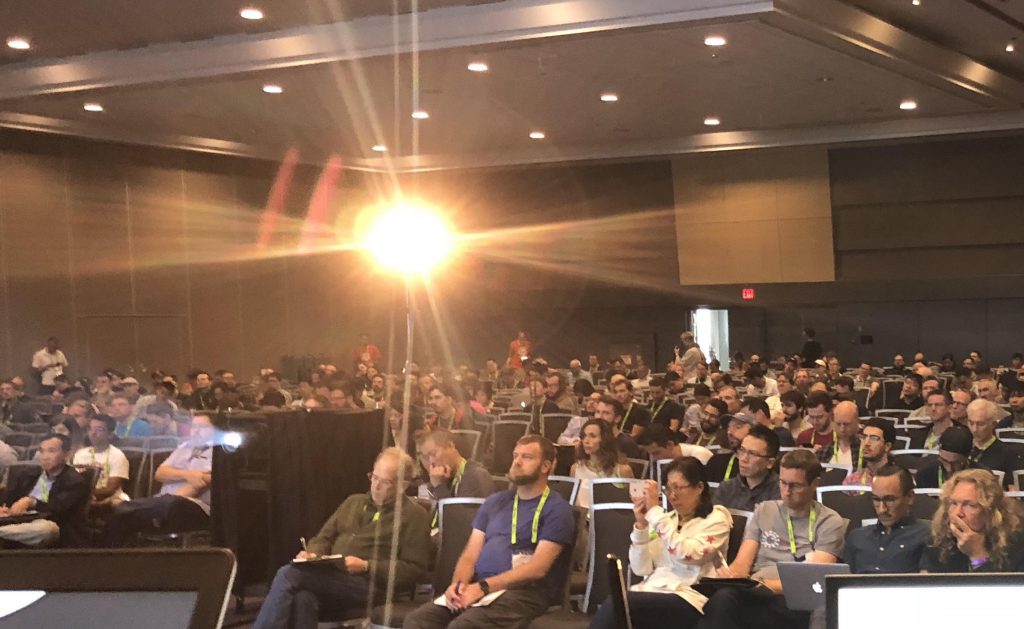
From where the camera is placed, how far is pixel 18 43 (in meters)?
12.9

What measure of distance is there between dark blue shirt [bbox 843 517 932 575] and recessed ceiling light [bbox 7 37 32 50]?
11091 millimetres

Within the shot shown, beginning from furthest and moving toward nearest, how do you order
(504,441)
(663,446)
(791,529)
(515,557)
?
(504,441) < (663,446) < (515,557) < (791,529)

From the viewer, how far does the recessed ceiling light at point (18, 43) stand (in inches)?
500

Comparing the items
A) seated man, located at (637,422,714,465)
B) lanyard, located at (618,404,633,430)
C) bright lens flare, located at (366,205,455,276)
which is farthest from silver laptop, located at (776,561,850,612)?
bright lens flare, located at (366,205,455,276)

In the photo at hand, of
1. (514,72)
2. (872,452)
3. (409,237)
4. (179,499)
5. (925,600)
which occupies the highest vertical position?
(514,72)

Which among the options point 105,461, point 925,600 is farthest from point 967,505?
point 105,461

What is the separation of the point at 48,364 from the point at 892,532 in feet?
47.8

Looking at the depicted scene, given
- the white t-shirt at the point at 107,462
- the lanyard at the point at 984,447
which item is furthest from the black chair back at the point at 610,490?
the white t-shirt at the point at 107,462

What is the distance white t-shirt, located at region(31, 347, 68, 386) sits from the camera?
1673cm

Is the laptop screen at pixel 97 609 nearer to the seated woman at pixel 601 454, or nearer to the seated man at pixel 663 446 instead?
the seated woman at pixel 601 454

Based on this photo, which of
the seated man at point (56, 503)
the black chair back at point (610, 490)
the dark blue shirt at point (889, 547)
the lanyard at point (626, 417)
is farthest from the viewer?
the lanyard at point (626, 417)

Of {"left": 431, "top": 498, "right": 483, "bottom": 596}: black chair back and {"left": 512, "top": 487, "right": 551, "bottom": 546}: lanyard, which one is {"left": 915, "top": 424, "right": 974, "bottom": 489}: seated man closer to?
{"left": 512, "top": 487, "right": 551, "bottom": 546}: lanyard

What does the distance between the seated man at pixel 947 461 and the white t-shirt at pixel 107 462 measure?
536 centimetres

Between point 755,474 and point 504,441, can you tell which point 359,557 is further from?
point 504,441
